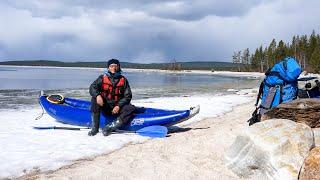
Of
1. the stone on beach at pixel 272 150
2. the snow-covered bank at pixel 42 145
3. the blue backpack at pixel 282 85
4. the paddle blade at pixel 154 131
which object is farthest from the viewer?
the paddle blade at pixel 154 131

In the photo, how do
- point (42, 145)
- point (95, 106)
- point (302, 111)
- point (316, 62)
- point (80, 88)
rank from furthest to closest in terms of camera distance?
point (316, 62) < point (80, 88) < point (95, 106) < point (42, 145) < point (302, 111)

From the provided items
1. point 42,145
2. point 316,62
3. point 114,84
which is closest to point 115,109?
point 114,84

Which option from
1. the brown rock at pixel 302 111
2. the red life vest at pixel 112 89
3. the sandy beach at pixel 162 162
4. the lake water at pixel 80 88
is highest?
the red life vest at pixel 112 89

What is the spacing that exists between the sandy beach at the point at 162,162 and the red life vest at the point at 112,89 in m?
1.49

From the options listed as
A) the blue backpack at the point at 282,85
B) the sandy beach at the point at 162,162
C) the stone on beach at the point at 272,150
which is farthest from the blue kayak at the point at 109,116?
the stone on beach at the point at 272,150

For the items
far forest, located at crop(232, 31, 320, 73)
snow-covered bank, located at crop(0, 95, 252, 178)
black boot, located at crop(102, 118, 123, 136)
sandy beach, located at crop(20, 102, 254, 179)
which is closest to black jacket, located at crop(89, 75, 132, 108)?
black boot, located at crop(102, 118, 123, 136)

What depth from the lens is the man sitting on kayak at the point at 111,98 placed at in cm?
905

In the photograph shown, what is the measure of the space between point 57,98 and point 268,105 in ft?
18.6

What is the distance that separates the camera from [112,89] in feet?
30.0

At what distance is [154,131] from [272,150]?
403 centimetres

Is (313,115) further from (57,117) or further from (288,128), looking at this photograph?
(57,117)

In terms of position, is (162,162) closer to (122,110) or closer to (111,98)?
(122,110)

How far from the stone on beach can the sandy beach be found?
0.29m

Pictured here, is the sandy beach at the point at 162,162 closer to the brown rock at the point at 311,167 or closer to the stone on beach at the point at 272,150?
the stone on beach at the point at 272,150
